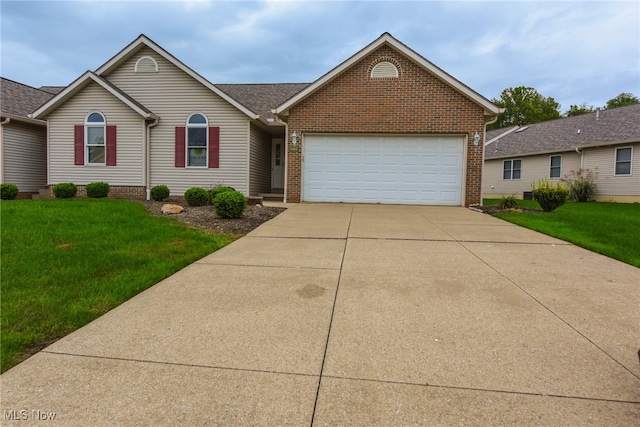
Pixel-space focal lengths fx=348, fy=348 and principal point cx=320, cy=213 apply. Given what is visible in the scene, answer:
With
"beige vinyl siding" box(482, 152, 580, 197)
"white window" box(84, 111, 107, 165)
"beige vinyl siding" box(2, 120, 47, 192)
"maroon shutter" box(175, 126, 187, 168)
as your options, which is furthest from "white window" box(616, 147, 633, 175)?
"beige vinyl siding" box(2, 120, 47, 192)

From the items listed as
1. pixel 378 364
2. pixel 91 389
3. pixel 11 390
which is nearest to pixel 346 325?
pixel 378 364

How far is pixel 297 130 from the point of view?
12406 mm

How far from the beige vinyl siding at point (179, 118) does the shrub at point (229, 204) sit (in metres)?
5.05

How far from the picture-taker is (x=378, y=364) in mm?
2369

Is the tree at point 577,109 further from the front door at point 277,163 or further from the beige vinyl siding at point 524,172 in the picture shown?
the front door at point 277,163

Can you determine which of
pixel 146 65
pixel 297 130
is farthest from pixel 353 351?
pixel 146 65

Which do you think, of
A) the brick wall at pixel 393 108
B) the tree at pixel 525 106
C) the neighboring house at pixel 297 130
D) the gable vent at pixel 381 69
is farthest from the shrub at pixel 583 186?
the tree at pixel 525 106

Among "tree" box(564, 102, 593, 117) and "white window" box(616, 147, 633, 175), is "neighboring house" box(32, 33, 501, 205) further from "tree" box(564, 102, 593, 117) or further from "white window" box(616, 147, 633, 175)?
"tree" box(564, 102, 593, 117)

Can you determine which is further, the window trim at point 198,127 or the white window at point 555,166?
the white window at point 555,166

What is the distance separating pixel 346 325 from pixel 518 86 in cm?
5463

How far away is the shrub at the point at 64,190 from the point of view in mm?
11836

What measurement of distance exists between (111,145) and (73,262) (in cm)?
1033

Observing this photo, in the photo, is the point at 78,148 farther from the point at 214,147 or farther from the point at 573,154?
the point at 573,154

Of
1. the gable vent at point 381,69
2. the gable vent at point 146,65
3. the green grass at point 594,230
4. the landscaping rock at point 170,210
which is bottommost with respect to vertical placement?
the green grass at point 594,230
